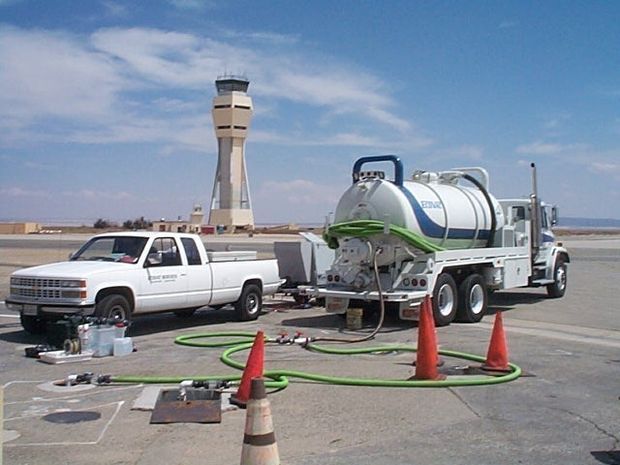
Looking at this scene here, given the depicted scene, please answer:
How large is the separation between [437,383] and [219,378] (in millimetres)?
2503

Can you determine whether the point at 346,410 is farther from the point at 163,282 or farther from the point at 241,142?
the point at 241,142

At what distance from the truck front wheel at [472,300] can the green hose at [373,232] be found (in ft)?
3.22

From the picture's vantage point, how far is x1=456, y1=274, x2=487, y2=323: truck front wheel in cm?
1603

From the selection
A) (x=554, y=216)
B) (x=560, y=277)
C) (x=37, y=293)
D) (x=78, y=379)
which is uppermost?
(x=554, y=216)

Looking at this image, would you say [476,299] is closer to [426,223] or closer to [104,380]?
[426,223]

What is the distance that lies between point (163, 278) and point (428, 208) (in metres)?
5.50

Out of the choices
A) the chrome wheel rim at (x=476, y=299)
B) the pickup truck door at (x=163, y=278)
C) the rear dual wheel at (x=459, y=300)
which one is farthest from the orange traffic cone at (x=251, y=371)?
the chrome wheel rim at (x=476, y=299)

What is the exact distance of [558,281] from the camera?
21.4m

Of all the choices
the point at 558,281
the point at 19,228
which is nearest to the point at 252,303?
the point at 558,281

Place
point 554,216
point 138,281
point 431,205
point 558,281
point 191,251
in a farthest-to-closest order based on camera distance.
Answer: point 554,216 < point 558,281 < point 431,205 < point 191,251 < point 138,281

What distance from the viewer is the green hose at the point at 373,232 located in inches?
596

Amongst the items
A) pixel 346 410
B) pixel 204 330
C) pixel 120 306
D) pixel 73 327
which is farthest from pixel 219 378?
pixel 204 330

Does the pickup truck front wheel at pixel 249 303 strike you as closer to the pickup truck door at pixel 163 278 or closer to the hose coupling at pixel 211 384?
the pickup truck door at pixel 163 278

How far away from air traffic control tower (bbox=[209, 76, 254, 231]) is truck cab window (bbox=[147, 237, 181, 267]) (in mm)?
93262
